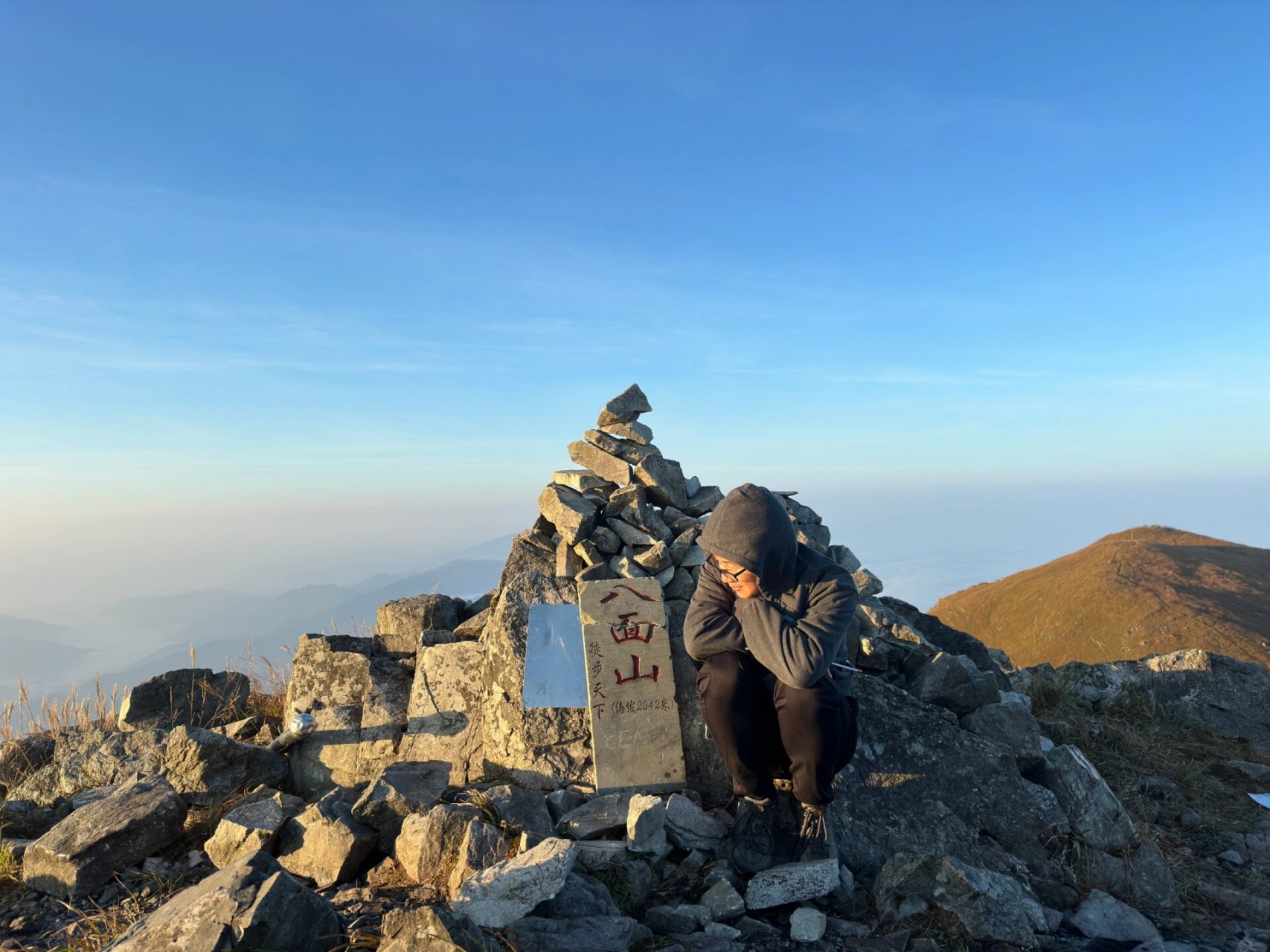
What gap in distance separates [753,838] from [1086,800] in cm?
263

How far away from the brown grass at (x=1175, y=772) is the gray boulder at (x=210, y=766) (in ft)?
18.8

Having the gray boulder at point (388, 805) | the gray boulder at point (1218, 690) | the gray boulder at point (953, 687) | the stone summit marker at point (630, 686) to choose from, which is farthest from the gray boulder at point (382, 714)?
the gray boulder at point (1218, 690)

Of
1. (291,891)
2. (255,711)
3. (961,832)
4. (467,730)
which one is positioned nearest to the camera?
(291,891)

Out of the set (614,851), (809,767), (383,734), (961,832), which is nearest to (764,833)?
(809,767)

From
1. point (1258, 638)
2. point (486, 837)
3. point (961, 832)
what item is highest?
point (486, 837)

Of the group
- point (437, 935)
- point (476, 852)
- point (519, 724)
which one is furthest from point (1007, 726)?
point (437, 935)

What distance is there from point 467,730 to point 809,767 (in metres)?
2.85

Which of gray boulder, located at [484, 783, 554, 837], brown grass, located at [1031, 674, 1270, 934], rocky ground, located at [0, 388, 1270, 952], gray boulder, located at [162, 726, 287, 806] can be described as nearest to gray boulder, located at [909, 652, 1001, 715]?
rocky ground, located at [0, 388, 1270, 952]

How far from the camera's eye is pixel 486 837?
171 inches

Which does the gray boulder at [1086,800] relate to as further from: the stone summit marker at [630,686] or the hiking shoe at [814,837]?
the stone summit marker at [630,686]

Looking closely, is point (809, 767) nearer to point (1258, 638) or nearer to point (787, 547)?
point (787, 547)

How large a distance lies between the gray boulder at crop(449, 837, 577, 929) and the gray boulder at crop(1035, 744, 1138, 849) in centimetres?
370

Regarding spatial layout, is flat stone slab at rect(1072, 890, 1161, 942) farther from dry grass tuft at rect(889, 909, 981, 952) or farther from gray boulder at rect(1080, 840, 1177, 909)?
dry grass tuft at rect(889, 909, 981, 952)

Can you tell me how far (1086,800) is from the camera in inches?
219
